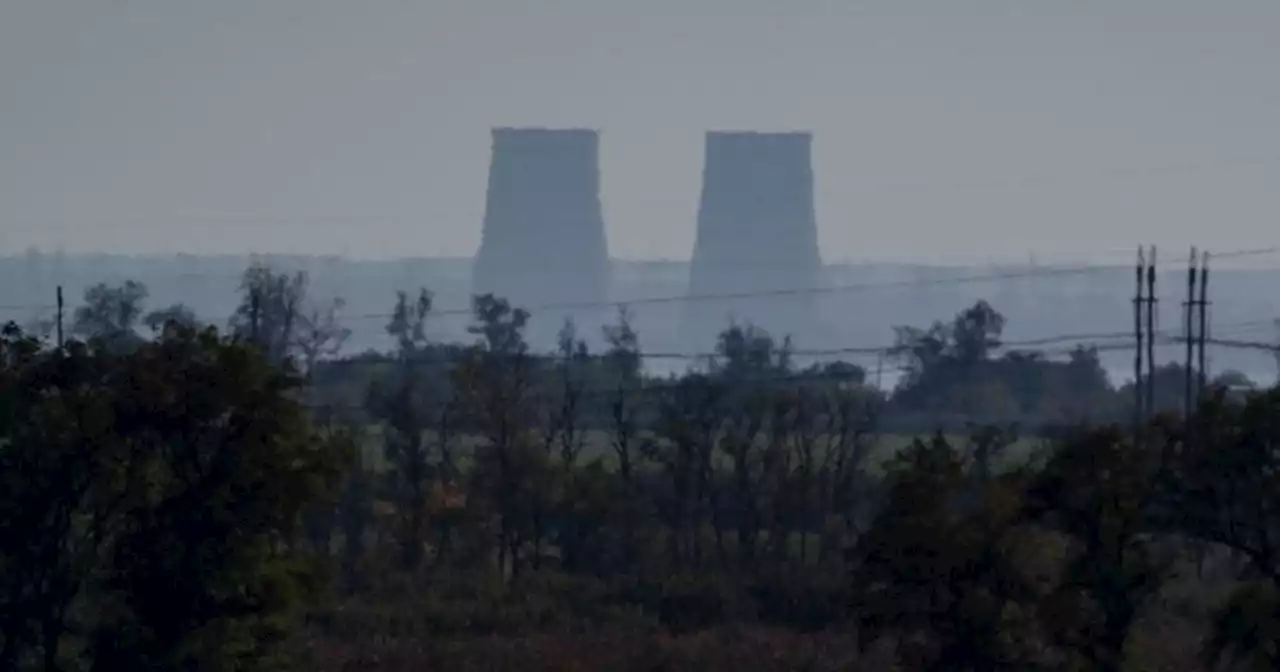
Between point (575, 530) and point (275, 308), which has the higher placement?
point (275, 308)

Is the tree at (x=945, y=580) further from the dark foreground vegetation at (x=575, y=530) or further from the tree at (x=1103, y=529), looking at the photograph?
the tree at (x=1103, y=529)

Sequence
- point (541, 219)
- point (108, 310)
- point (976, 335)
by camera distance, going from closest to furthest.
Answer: point (108, 310) < point (976, 335) < point (541, 219)

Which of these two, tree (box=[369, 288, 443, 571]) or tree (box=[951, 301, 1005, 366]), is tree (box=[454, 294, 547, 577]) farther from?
tree (box=[951, 301, 1005, 366])

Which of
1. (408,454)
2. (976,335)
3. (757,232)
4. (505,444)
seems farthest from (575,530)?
(757,232)

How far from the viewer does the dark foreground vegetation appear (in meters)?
15.4

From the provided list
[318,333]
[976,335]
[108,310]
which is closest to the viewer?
[318,333]

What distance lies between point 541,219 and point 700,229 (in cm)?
651

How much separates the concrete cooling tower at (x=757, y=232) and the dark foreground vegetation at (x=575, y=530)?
1847 inches

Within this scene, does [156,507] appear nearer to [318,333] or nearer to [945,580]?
[945,580]

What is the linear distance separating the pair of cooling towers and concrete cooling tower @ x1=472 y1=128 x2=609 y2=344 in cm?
3

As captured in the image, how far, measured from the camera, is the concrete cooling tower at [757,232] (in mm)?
82500

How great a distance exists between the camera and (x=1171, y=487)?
15953 mm

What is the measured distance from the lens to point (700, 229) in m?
83.9

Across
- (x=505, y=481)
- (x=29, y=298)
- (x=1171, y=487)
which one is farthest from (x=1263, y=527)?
(x=29, y=298)
